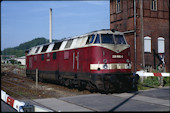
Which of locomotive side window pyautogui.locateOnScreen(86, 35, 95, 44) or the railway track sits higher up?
locomotive side window pyautogui.locateOnScreen(86, 35, 95, 44)

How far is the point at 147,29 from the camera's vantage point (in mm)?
25703

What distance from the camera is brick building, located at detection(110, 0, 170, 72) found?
987 inches

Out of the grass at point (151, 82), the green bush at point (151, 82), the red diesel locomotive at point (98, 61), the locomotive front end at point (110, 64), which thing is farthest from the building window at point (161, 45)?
the locomotive front end at point (110, 64)

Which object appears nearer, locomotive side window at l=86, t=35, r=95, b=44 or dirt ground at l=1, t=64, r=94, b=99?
dirt ground at l=1, t=64, r=94, b=99

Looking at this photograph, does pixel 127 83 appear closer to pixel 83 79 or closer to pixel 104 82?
pixel 104 82

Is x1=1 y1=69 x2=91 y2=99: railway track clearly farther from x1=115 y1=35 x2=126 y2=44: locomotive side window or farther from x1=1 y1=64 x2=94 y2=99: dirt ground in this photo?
x1=115 y1=35 x2=126 y2=44: locomotive side window

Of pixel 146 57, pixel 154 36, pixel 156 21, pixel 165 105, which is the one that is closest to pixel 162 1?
pixel 156 21

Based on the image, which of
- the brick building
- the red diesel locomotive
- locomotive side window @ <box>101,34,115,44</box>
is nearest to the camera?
the red diesel locomotive

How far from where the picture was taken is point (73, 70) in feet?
49.9

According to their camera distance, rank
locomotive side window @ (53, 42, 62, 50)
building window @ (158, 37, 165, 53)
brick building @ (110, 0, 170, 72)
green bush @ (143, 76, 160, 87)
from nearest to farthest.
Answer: green bush @ (143, 76, 160, 87), locomotive side window @ (53, 42, 62, 50), brick building @ (110, 0, 170, 72), building window @ (158, 37, 165, 53)

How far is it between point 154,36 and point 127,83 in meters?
14.3

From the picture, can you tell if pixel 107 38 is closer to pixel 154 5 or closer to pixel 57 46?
pixel 57 46

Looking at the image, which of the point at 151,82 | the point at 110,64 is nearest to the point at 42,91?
the point at 110,64

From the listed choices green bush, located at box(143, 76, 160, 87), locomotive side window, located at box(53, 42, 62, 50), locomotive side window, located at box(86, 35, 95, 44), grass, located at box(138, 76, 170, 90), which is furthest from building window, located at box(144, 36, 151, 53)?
locomotive side window, located at box(86, 35, 95, 44)
